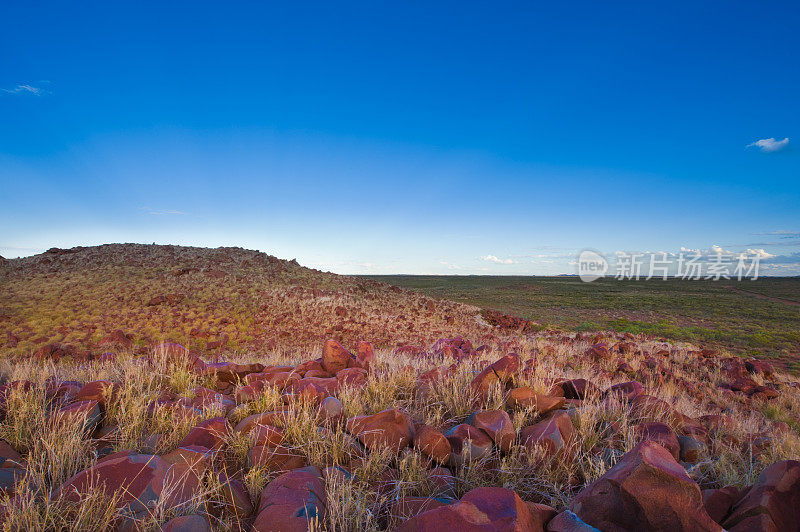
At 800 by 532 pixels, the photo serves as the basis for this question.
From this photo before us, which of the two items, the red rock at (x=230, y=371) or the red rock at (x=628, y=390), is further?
the red rock at (x=230, y=371)

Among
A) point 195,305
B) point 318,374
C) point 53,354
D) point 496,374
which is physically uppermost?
point 496,374

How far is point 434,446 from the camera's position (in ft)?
9.95

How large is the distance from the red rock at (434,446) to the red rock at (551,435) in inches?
27.1

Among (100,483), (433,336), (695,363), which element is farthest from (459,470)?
(433,336)

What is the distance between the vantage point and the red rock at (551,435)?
308 cm

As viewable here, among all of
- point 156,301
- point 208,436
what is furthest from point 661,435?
point 156,301

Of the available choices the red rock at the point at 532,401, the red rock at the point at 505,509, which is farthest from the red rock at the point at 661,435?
the red rock at the point at 505,509

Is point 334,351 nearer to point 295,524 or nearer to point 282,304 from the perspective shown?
point 295,524

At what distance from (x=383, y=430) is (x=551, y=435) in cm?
138

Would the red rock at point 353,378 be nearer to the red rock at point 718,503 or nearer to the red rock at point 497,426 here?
the red rock at point 497,426

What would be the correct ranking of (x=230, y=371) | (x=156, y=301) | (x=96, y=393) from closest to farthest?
1. (x=96, y=393)
2. (x=230, y=371)
3. (x=156, y=301)

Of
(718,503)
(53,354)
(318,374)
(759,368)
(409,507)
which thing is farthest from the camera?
(759,368)

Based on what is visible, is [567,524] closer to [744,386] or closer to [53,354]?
[744,386]

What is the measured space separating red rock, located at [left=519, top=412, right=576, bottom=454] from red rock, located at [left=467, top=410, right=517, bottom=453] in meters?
0.14
